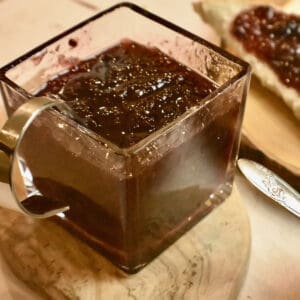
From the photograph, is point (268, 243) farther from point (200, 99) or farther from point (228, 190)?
point (200, 99)

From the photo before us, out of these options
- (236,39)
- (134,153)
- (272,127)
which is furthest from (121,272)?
(236,39)

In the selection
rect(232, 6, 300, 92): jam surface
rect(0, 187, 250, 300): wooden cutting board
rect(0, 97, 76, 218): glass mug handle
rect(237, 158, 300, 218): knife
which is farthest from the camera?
rect(232, 6, 300, 92): jam surface

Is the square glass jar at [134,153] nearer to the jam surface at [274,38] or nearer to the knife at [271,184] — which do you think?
the knife at [271,184]

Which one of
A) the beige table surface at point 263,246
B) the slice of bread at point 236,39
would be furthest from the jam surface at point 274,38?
the beige table surface at point 263,246

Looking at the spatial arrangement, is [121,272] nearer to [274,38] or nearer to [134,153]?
[134,153]

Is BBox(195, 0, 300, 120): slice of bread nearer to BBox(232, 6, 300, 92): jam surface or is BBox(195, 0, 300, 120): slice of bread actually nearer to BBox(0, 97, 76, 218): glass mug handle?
BBox(232, 6, 300, 92): jam surface

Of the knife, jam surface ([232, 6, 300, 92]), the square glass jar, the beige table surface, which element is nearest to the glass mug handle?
the square glass jar

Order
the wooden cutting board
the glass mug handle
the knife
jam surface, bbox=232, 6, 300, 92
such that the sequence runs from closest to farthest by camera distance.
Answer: the glass mug handle < the wooden cutting board < the knife < jam surface, bbox=232, 6, 300, 92

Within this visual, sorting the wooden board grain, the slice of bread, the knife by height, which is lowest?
the knife
